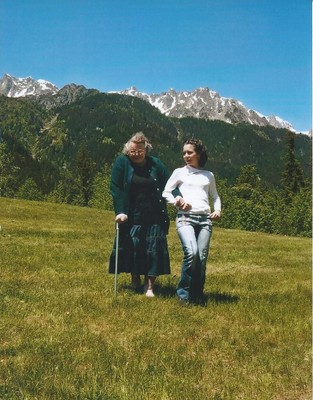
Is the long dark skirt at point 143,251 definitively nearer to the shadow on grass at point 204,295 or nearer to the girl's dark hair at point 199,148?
the shadow on grass at point 204,295

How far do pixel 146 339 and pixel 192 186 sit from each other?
11.8 feet

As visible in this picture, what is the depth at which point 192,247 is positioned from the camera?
9.21 meters

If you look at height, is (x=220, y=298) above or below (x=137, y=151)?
below

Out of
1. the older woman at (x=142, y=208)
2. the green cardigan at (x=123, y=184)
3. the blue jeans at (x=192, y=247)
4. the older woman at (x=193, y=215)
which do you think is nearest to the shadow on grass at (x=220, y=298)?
the older woman at (x=193, y=215)

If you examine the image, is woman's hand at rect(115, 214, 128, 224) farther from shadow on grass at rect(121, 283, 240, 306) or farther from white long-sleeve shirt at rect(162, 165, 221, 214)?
shadow on grass at rect(121, 283, 240, 306)

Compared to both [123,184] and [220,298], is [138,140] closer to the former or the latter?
[123,184]

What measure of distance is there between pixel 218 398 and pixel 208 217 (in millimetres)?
4847

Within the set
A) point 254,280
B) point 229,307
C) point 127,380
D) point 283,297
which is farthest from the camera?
point 254,280

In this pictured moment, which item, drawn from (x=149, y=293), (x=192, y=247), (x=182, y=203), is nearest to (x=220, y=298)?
(x=149, y=293)

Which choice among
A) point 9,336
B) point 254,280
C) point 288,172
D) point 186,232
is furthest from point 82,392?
point 288,172

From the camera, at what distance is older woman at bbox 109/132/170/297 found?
1010 centimetres

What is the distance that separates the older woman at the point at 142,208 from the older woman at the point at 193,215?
697 mm

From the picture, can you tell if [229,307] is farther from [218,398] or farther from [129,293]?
[218,398]

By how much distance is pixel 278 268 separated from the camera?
16.8 m
